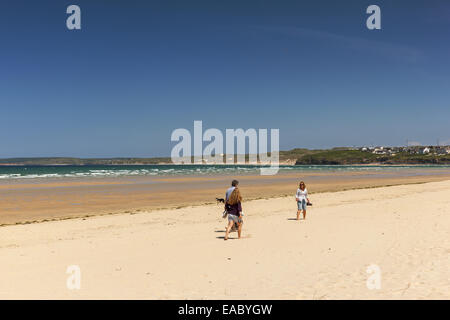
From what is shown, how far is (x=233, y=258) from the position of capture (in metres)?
9.25

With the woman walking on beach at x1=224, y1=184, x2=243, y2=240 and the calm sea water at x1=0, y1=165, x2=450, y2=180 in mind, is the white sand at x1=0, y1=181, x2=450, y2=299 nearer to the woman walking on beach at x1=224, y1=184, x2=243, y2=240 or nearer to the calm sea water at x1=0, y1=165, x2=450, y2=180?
the woman walking on beach at x1=224, y1=184, x2=243, y2=240

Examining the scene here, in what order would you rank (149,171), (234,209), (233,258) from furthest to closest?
(149,171), (234,209), (233,258)

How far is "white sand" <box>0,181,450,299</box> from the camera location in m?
6.84

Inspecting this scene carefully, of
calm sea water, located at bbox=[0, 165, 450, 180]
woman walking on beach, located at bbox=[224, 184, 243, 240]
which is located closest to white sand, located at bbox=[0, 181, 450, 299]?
woman walking on beach, located at bbox=[224, 184, 243, 240]

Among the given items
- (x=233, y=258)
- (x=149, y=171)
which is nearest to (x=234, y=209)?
(x=233, y=258)

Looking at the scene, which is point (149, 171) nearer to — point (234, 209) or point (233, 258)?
point (234, 209)

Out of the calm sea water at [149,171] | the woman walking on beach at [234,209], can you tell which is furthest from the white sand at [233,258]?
the calm sea water at [149,171]

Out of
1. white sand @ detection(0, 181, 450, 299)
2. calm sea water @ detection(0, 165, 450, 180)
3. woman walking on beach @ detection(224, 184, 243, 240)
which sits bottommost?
calm sea water @ detection(0, 165, 450, 180)

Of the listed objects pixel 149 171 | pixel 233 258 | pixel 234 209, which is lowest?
pixel 149 171

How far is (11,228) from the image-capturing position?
581 inches

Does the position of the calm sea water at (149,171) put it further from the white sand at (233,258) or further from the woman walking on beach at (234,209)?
the woman walking on beach at (234,209)

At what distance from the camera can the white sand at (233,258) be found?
22.5 ft
